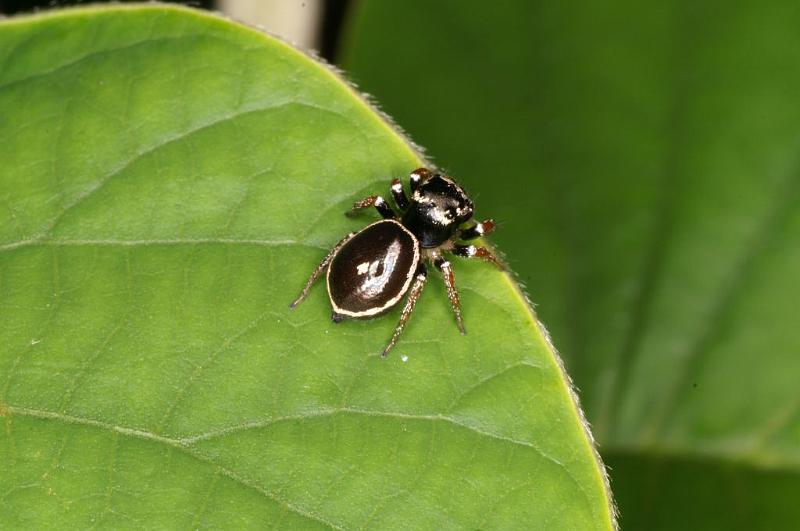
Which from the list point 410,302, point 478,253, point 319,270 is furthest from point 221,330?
point 478,253

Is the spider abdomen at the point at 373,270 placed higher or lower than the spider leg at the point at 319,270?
lower

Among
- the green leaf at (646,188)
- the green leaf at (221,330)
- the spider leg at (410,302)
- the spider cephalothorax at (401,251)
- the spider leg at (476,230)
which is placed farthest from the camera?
the green leaf at (646,188)

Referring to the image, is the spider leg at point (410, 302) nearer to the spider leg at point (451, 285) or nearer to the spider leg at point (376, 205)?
the spider leg at point (451, 285)

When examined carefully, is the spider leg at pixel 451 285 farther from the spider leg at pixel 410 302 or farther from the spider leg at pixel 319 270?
the spider leg at pixel 319 270

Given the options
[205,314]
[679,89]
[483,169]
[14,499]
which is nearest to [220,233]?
[205,314]

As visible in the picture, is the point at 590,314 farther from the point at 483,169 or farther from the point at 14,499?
the point at 14,499

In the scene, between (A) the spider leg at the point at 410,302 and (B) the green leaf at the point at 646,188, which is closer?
(A) the spider leg at the point at 410,302

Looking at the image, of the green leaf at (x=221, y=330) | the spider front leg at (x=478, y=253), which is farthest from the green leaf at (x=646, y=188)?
the green leaf at (x=221, y=330)

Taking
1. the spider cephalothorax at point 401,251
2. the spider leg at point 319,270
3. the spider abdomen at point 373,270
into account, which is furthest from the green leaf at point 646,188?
the spider leg at point 319,270

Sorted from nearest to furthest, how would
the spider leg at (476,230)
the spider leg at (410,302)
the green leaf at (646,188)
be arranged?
the spider leg at (410,302), the spider leg at (476,230), the green leaf at (646,188)
